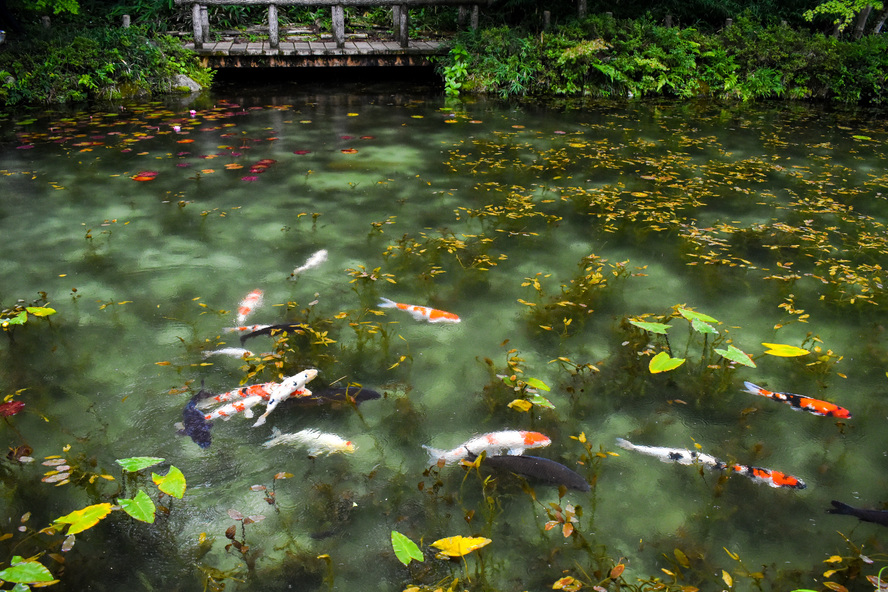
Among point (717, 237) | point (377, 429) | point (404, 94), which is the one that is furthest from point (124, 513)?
point (404, 94)

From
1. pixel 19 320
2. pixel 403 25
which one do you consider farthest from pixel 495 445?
pixel 403 25

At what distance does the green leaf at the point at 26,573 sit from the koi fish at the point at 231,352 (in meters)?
1.33

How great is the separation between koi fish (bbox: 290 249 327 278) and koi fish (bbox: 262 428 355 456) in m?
1.56

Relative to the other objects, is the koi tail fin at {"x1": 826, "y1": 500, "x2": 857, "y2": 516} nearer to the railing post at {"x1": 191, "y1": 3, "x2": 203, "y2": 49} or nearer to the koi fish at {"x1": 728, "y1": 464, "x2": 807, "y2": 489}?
the koi fish at {"x1": 728, "y1": 464, "x2": 807, "y2": 489}

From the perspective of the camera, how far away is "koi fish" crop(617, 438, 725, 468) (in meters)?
2.50

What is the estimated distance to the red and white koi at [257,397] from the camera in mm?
2715

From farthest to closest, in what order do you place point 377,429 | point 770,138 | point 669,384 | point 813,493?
point 770,138
point 669,384
point 377,429
point 813,493

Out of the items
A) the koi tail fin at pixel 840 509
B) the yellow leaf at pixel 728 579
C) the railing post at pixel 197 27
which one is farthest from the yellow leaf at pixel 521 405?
the railing post at pixel 197 27

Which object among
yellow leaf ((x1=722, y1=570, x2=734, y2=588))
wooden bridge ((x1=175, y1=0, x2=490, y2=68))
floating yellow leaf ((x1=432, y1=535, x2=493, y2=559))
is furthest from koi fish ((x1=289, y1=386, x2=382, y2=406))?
wooden bridge ((x1=175, y1=0, x2=490, y2=68))

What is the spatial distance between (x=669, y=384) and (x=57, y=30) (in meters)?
11.9

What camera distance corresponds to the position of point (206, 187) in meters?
5.56

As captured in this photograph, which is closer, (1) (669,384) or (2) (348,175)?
(1) (669,384)

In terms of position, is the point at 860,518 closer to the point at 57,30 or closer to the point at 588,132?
the point at 588,132

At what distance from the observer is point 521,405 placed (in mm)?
2758
